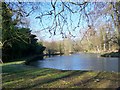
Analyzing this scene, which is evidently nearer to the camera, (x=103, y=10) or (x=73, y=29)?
(x=73, y=29)

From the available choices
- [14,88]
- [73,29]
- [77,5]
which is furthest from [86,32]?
[14,88]

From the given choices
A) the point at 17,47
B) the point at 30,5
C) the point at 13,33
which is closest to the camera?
the point at 30,5

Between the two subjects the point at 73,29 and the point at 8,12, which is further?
the point at 8,12

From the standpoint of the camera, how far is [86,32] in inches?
250

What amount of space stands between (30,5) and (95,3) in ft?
6.47

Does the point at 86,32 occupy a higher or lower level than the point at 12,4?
lower

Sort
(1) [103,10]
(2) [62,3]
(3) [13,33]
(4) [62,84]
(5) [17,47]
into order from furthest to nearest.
Result: (5) [17,47]
(3) [13,33]
(4) [62,84]
(1) [103,10]
(2) [62,3]

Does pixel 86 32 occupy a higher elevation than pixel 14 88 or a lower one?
higher

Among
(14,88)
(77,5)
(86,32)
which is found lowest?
(14,88)

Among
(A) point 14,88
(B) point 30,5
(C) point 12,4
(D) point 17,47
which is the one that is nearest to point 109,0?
(B) point 30,5

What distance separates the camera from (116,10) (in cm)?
716

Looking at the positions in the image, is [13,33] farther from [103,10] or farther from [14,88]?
[103,10]

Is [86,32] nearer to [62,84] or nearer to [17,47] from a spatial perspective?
[62,84]

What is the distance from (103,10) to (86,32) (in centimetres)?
149
